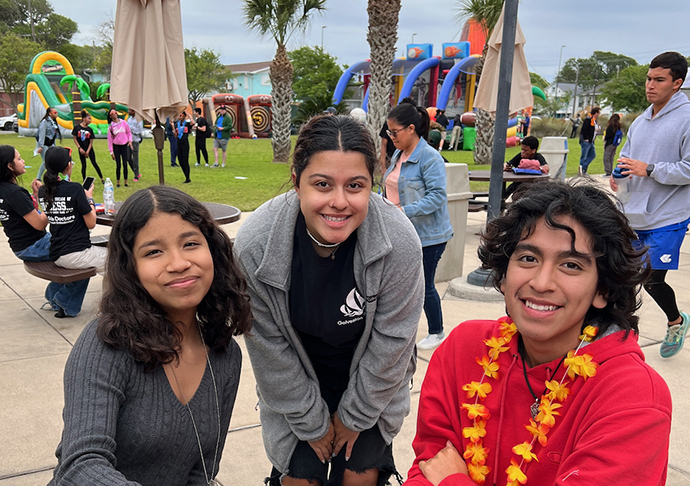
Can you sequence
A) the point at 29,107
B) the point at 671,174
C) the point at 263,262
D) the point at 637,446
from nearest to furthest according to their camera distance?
the point at 637,446 < the point at 263,262 < the point at 671,174 < the point at 29,107

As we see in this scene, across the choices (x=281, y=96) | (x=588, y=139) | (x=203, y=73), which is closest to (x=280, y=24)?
(x=281, y=96)

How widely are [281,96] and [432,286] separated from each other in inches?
649

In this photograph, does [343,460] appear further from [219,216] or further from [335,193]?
[219,216]

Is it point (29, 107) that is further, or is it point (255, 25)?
point (29, 107)

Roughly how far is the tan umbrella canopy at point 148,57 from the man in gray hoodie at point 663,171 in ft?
15.7

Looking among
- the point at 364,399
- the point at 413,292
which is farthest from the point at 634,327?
the point at 364,399

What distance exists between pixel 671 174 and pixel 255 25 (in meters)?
17.1

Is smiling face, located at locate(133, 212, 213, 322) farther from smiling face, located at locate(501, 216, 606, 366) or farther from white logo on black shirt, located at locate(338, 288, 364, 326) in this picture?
smiling face, located at locate(501, 216, 606, 366)

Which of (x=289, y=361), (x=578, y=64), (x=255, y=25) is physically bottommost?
(x=289, y=361)

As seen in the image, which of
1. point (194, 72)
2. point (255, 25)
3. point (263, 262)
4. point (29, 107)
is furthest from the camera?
point (194, 72)

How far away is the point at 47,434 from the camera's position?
10.6ft

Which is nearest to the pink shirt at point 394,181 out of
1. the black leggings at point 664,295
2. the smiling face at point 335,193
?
the black leggings at point 664,295

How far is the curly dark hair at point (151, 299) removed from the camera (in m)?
1.64

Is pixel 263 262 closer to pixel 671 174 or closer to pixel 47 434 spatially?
pixel 47 434
